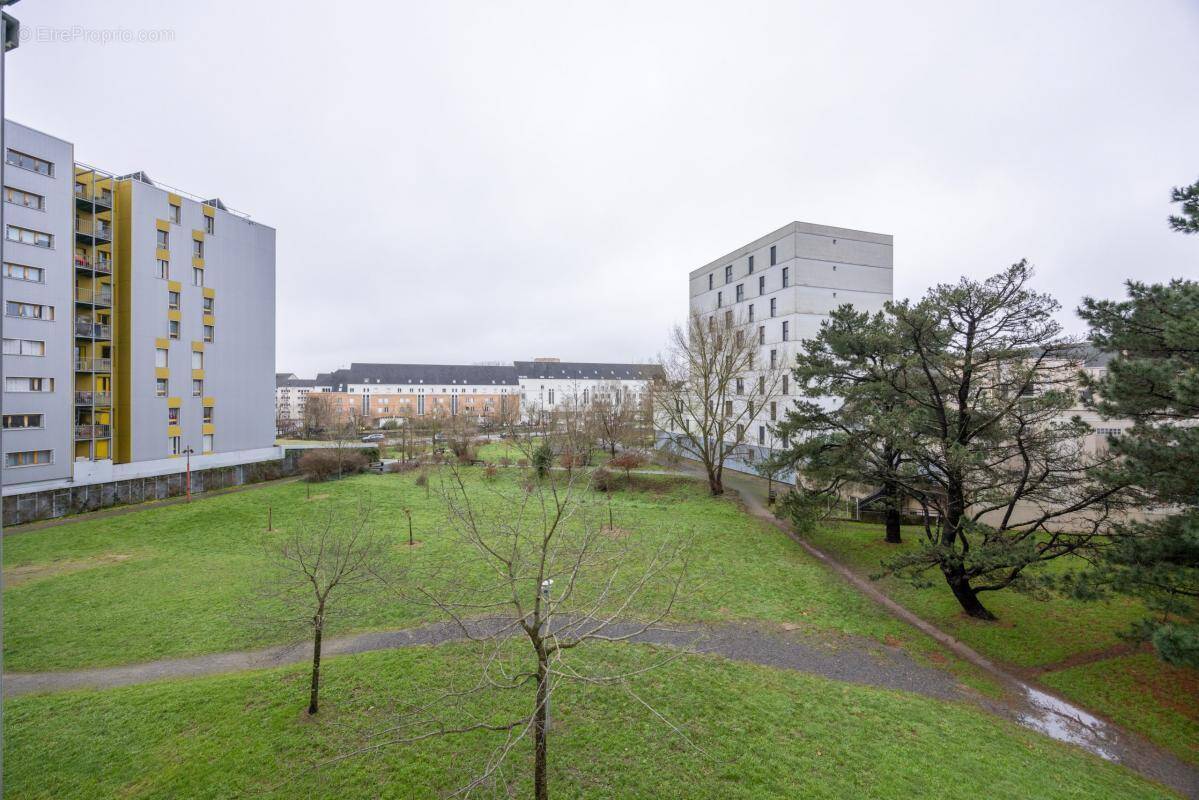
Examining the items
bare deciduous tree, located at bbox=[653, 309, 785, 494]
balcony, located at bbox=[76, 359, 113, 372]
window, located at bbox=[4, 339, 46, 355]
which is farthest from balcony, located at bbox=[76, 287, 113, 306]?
bare deciduous tree, located at bbox=[653, 309, 785, 494]

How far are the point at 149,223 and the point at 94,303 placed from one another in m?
A: 5.43

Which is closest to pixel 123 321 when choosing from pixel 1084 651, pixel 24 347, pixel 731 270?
pixel 24 347

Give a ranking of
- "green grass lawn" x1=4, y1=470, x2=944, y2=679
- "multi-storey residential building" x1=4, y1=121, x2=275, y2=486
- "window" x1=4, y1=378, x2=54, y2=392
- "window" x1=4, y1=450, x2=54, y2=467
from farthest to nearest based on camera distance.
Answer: "multi-storey residential building" x1=4, y1=121, x2=275, y2=486 → "window" x1=4, y1=378, x2=54, y2=392 → "window" x1=4, y1=450, x2=54, y2=467 → "green grass lawn" x1=4, y1=470, x2=944, y2=679

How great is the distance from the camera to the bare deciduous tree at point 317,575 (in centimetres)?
1001

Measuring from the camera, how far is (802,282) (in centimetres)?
3309

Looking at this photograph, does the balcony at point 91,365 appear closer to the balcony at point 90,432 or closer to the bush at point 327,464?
the balcony at point 90,432

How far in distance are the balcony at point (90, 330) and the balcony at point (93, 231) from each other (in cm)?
428

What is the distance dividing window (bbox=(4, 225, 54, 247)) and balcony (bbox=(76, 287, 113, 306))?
2.80 meters

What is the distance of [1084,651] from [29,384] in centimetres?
3935

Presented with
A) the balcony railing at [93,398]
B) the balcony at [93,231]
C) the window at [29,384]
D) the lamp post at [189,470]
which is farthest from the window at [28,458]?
the balcony at [93,231]

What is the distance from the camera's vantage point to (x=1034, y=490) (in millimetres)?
13164

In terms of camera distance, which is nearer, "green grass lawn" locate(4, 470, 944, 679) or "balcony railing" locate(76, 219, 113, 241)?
"green grass lawn" locate(4, 470, 944, 679)

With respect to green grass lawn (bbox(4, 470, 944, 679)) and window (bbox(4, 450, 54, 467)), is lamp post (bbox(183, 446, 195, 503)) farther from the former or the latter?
window (bbox(4, 450, 54, 467))

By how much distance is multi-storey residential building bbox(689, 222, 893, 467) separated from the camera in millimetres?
33094
